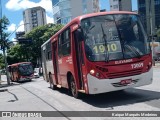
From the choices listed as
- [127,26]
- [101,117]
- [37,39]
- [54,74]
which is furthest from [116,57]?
[37,39]

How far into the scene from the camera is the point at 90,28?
10.3 m

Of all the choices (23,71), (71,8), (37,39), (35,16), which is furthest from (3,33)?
(35,16)

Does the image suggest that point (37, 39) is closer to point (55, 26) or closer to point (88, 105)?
point (55, 26)

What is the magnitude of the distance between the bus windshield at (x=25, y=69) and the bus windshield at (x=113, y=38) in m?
32.2

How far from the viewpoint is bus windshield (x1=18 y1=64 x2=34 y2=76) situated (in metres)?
41.5

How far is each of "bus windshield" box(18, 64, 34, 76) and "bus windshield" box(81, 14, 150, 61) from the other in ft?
106

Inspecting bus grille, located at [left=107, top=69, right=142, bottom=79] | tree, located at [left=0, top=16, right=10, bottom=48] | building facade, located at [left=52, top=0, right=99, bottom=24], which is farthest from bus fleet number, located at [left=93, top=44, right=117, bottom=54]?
building facade, located at [left=52, top=0, right=99, bottom=24]

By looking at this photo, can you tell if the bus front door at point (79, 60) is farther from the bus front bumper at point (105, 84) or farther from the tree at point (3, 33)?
the tree at point (3, 33)

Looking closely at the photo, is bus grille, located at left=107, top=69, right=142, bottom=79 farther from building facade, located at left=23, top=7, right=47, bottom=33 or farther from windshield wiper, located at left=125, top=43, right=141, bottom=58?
building facade, located at left=23, top=7, right=47, bottom=33

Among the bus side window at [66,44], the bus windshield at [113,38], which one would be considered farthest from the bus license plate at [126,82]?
the bus side window at [66,44]

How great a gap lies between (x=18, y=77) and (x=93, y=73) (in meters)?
32.9

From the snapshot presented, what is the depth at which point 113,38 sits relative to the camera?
10258 millimetres

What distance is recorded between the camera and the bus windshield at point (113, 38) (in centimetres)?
1007

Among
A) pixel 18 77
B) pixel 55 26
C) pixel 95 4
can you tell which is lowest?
pixel 18 77
